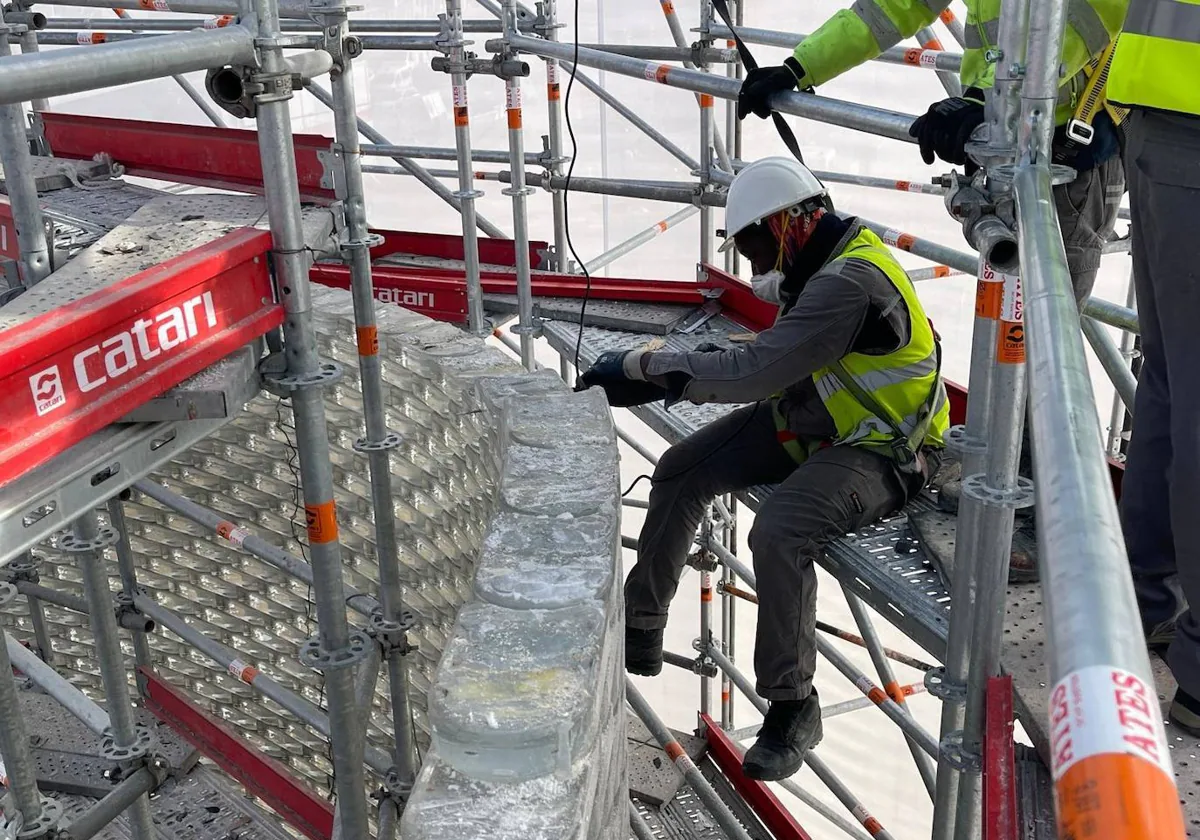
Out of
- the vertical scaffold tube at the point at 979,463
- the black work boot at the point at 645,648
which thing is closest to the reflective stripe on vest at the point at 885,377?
the vertical scaffold tube at the point at 979,463

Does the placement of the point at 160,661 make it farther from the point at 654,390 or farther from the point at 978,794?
the point at 978,794

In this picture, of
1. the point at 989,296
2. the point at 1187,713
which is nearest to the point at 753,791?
the point at 1187,713

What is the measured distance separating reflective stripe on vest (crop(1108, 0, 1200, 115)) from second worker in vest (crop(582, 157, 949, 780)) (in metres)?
1.10

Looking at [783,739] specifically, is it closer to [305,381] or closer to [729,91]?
[305,381]

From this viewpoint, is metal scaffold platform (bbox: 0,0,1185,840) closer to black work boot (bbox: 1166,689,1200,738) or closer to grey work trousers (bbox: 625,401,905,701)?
black work boot (bbox: 1166,689,1200,738)

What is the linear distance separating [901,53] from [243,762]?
4.26 meters

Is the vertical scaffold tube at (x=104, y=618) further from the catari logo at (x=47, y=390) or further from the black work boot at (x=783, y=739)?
the black work boot at (x=783, y=739)

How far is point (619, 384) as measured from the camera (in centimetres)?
376

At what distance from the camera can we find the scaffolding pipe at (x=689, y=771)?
5.88m

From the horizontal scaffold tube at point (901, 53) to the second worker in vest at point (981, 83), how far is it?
0.53m

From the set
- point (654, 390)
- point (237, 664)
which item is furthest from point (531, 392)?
point (237, 664)

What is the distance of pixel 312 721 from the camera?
4.32 metres

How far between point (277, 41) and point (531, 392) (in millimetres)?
1498

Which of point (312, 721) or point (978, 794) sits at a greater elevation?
point (978, 794)
